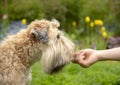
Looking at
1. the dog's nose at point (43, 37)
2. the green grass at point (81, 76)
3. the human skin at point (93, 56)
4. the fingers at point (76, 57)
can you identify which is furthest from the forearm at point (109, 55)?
the dog's nose at point (43, 37)

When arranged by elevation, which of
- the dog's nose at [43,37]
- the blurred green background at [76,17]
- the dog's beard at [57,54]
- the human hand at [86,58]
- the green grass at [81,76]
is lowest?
the blurred green background at [76,17]

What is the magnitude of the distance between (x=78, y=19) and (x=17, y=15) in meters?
2.12

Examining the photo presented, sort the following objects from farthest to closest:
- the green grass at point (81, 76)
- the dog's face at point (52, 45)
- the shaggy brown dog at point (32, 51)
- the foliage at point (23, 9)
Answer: the foliage at point (23, 9) < the green grass at point (81, 76) < the dog's face at point (52, 45) < the shaggy brown dog at point (32, 51)

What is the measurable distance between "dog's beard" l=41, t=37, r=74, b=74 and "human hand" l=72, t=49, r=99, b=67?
266 mm

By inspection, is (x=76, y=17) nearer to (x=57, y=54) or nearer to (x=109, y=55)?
(x=109, y=55)

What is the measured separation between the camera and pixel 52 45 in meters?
5.37

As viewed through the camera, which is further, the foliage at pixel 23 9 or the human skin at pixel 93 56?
the foliage at pixel 23 9

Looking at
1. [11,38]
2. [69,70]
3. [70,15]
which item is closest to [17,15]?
[70,15]

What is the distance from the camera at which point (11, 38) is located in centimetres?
545

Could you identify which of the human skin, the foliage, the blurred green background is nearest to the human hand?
the human skin

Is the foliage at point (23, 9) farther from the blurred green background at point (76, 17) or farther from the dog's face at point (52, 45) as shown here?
the dog's face at point (52, 45)

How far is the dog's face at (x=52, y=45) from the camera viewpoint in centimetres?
529

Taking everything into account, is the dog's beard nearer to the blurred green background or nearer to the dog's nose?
the dog's nose

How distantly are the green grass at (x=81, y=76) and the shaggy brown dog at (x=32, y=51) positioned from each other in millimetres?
828
